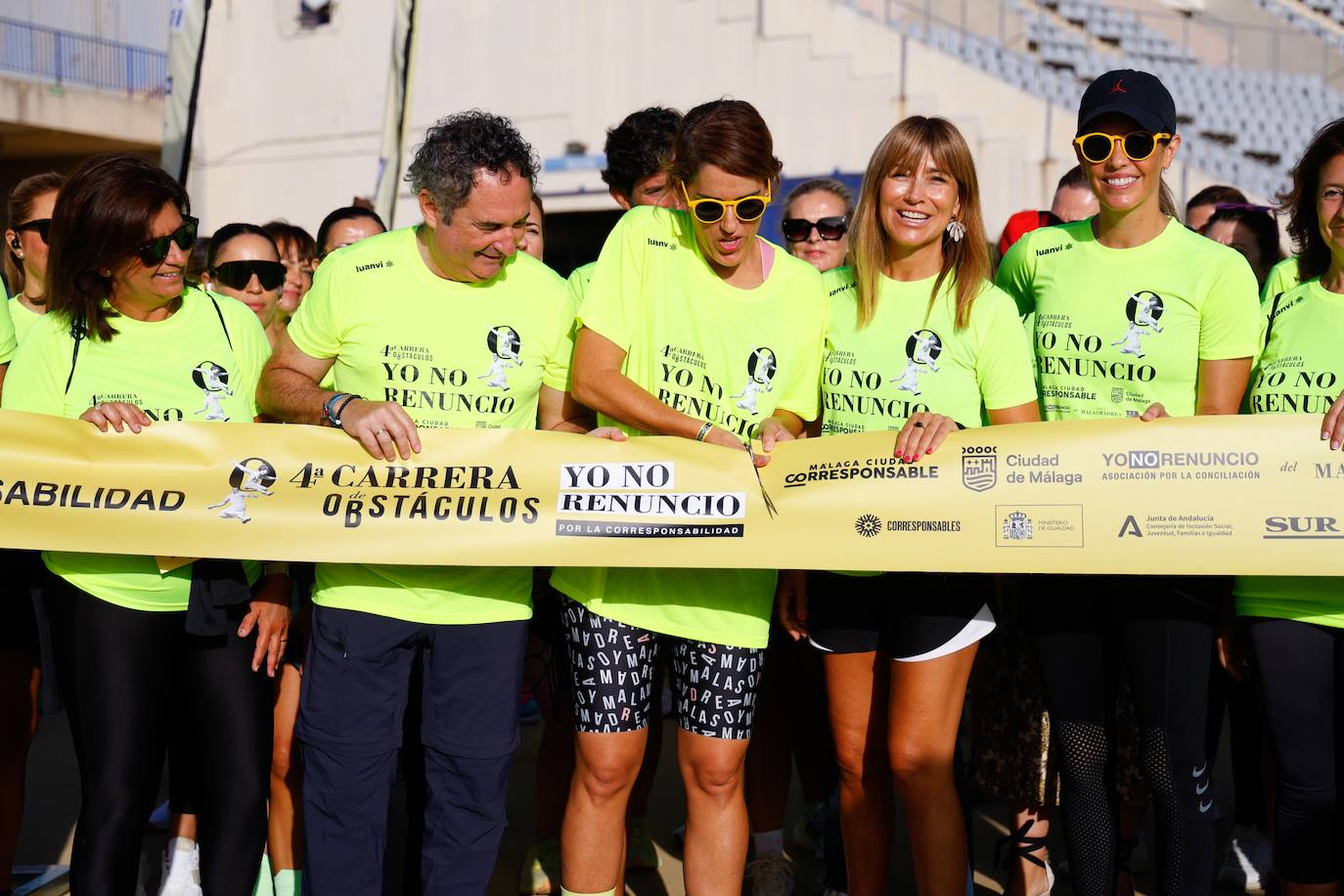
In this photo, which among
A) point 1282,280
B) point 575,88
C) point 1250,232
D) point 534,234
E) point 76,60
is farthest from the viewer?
point 76,60

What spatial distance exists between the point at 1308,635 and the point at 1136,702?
483mm

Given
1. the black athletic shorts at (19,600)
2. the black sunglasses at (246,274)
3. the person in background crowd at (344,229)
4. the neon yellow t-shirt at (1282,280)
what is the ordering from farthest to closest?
the person in background crowd at (344,229) → the black sunglasses at (246,274) → the black athletic shorts at (19,600) → the neon yellow t-shirt at (1282,280)

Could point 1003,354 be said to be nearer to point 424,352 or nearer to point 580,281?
point 580,281

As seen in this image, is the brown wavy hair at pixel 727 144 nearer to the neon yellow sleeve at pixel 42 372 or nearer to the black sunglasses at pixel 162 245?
the black sunglasses at pixel 162 245

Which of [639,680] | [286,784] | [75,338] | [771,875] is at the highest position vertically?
[75,338]

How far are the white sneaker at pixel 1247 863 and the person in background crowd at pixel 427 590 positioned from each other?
111 inches

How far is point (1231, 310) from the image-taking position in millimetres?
3416

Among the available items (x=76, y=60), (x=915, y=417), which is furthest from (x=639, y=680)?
(x=76, y=60)

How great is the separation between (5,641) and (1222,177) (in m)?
18.4

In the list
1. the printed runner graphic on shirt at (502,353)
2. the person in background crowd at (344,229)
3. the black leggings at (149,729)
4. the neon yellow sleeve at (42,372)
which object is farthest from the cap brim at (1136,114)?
the person in background crowd at (344,229)

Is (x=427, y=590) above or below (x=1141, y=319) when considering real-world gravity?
below

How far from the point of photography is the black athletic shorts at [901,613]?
3.46 metres

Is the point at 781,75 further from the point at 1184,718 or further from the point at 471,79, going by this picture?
the point at 1184,718

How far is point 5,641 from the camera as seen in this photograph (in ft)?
13.2
